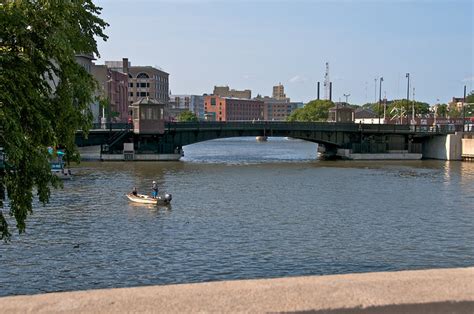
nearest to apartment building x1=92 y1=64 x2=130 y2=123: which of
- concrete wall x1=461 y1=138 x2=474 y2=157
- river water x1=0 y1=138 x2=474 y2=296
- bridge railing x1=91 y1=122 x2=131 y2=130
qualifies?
bridge railing x1=91 y1=122 x2=131 y2=130

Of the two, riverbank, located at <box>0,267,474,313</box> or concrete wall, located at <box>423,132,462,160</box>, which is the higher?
riverbank, located at <box>0,267,474,313</box>

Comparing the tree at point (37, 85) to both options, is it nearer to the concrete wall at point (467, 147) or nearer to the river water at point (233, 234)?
the river water at point (233, 234)

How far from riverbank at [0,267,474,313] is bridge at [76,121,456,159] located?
283ft

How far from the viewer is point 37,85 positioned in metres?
13.9

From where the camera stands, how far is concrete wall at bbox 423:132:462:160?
341ft

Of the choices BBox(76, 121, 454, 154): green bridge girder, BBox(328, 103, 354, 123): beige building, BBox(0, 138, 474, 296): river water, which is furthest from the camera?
BBox(328, 103, 354, 123): beige building

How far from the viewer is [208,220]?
37250 millimetres

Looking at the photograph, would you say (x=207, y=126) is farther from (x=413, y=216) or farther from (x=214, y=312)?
(x=214, y=312)

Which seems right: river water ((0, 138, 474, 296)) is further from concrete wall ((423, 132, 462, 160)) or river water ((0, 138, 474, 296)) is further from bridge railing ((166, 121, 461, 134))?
concrete wall ((423, 132, 462, 160))

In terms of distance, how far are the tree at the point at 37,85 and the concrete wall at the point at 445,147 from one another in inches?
3864

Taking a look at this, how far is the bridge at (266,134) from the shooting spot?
9469 centimetres

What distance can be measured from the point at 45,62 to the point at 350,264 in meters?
17.2

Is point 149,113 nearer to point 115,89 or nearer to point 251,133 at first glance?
point 251,133

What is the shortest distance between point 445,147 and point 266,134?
3355 cm
